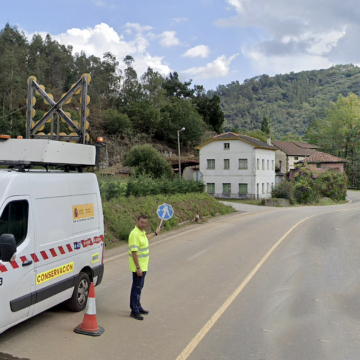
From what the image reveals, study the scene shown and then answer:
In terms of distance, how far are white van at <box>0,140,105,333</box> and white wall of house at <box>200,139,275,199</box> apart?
50650 mm

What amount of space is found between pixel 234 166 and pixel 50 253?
5301cm

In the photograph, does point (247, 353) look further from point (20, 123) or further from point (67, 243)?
point (20, 123)

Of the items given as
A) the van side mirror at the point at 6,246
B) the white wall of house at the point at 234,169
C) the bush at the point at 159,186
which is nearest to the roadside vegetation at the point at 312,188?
the white wall of house at the point at 234,169

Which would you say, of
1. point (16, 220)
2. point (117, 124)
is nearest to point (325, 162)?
point (117, 124)

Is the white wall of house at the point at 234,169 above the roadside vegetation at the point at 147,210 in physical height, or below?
above

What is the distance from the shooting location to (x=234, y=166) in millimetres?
58562

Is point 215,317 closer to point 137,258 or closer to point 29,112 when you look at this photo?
point 137,258

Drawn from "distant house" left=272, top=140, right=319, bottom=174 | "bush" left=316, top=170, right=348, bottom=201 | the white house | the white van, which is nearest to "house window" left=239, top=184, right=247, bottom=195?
the white house

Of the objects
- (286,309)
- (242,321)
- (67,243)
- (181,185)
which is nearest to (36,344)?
(67,243)

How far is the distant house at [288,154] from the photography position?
84.4 metres

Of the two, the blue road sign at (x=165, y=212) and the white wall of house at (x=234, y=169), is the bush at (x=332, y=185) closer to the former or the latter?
the white wall of house at (x=234, y=169)

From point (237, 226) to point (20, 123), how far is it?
40.5m

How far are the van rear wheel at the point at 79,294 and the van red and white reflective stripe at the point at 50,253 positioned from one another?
58cm

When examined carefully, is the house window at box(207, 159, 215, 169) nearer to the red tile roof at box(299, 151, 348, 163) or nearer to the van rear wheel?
the red tile roof at box(299, 151, 348, 163)
